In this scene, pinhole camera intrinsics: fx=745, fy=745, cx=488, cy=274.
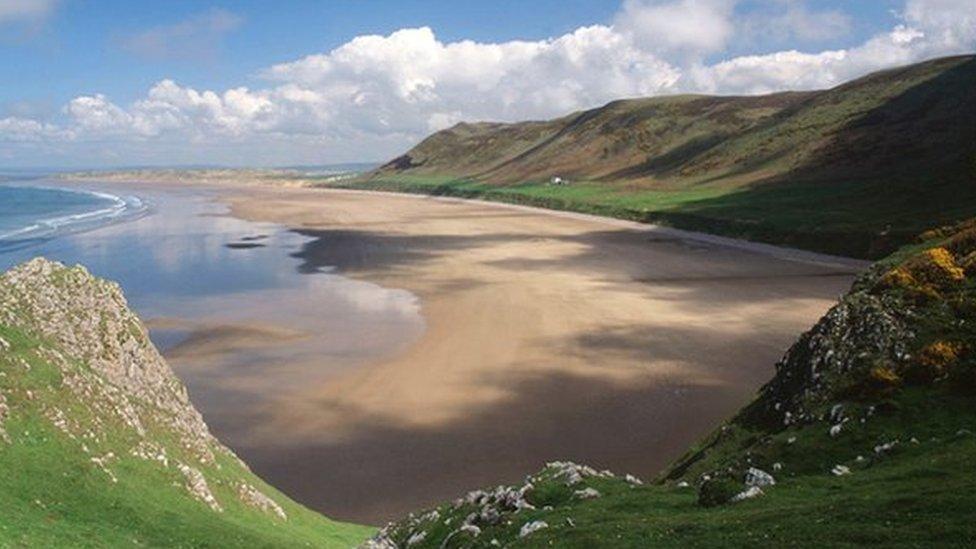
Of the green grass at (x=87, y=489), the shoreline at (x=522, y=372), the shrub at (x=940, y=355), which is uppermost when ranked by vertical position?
the shrub at (x=940, y=355)

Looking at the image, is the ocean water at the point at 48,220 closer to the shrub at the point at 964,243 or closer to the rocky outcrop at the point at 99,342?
the rocky outcrop at the point at 99,342

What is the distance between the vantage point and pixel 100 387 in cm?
2427

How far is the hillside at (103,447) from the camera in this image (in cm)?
1877

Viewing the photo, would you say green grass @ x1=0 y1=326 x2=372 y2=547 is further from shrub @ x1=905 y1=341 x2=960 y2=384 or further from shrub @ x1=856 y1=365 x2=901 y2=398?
shrub @ x1=905 y1=341 x2=960 y2=384

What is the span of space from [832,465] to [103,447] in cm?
2170

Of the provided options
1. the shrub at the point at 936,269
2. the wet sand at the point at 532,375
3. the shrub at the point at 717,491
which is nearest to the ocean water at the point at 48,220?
the wet sand at the point at 532,375

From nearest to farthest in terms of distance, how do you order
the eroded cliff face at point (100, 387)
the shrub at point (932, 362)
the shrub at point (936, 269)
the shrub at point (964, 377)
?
the eroded cliff face at point (100, 387) → the shrub at point (964, 377) → the shrub at point (932, 362) → the shrub at point (936, 269)

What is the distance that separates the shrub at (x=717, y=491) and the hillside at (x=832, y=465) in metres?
0.04

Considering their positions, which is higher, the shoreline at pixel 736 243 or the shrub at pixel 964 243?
the shrub at pixel 964 243

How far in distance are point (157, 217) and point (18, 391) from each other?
162 metres

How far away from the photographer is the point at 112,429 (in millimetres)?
23062

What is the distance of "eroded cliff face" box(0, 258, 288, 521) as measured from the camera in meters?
21.8

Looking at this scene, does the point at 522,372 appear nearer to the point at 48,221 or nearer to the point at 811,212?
the point at 811,212

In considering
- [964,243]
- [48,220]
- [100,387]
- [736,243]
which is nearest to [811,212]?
[736,243]
